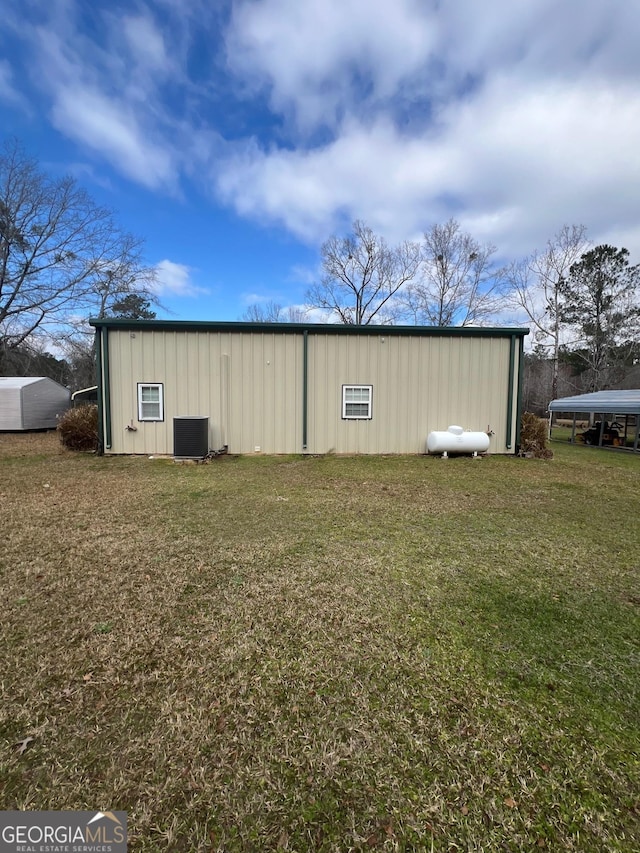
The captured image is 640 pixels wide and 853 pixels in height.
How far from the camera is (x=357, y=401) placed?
973 centimetres

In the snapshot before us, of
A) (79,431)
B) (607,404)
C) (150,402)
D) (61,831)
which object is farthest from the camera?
(607,404)

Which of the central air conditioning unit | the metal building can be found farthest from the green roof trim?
the central air conditioning unit

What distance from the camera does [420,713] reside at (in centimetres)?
172

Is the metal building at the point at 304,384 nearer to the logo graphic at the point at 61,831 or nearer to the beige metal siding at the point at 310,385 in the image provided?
the beige metal siding at the point at 310,385

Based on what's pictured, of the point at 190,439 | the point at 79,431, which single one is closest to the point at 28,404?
the point at 79,431

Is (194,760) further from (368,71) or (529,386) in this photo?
(529,386)

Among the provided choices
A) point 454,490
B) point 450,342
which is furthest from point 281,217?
point 454,490

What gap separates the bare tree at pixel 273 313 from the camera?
29312 mm

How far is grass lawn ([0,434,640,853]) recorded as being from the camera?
1293mm

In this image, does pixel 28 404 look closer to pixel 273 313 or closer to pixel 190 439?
pixel 190 439

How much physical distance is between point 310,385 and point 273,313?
22477 mm

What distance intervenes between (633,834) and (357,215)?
2728 cm

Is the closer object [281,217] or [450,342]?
[450,342]

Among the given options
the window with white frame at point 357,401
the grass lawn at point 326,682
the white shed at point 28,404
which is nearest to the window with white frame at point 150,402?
the window with white frame at point 357,401
